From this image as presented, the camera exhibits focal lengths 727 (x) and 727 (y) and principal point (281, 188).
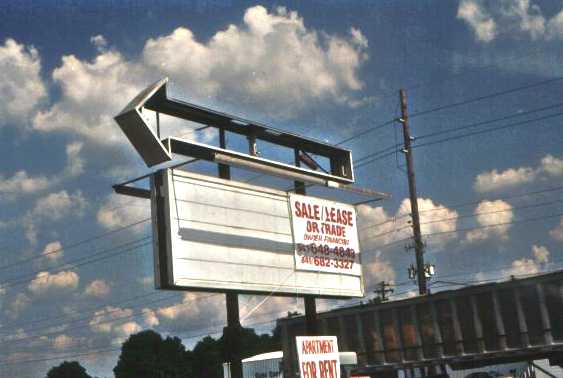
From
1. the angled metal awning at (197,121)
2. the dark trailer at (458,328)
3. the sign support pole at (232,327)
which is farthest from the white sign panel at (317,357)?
the dark trailer at (458,328)

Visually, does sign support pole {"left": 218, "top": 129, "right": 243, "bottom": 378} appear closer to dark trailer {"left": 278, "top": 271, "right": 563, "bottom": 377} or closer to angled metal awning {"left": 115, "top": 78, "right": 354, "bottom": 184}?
angled metal awning {"left": 115, "top": 78, "right": 354, "bottom": 184}

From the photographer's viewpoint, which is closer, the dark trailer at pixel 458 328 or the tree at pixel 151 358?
the dark trailer at pixel 458 328

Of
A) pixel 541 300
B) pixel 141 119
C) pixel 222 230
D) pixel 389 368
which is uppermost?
pixel 141 119

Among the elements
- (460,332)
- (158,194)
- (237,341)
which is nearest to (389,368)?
(460,332)

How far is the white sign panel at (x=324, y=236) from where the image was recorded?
14805mm

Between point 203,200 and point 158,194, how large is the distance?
933 mm

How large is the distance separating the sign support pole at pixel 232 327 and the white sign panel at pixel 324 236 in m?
1.55

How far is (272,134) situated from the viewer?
14.9 m

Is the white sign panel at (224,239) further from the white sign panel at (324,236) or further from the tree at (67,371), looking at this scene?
the tree at (67,371)

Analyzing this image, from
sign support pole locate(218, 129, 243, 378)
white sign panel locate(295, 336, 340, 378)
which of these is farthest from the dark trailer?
sign support pole locate(218, 129, 243, 378)

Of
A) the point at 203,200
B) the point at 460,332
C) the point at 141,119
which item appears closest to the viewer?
the point at 141,119

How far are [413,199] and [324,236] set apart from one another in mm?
14391

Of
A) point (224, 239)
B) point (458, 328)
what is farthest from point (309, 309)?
point (458, 328)

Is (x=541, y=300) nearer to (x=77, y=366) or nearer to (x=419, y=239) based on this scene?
(x=419, y=239)
